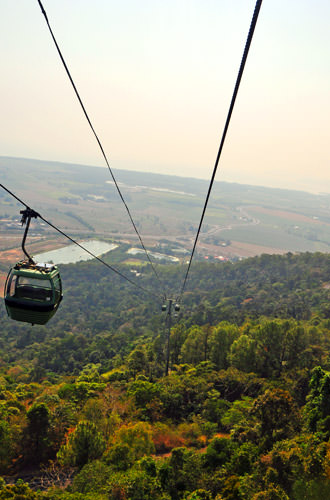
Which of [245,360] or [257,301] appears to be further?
[257,301]

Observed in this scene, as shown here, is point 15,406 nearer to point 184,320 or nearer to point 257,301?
point 184,320

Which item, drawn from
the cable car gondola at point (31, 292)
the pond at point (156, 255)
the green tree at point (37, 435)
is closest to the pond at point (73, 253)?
the pond at point (156, 255)

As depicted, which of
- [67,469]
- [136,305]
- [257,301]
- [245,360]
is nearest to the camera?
[67,469]

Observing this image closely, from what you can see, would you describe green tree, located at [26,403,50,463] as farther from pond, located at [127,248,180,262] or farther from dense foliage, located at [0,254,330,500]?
pond, located at [127,248,180,262]

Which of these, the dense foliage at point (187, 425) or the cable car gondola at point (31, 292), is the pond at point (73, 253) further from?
the cable car gondola at point (31, 292)

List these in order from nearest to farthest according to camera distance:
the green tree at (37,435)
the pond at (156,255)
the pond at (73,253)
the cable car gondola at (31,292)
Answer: the cable car gondola at (31,292)
the green tree at (37,435)
the pond at (73,253)
the pond at (156,255)

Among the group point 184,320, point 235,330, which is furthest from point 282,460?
point 184,320

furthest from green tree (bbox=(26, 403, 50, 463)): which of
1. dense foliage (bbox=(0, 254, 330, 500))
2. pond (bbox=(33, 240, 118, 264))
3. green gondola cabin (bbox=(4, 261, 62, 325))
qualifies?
pond (bbox=(33, 240, 118, 264))
